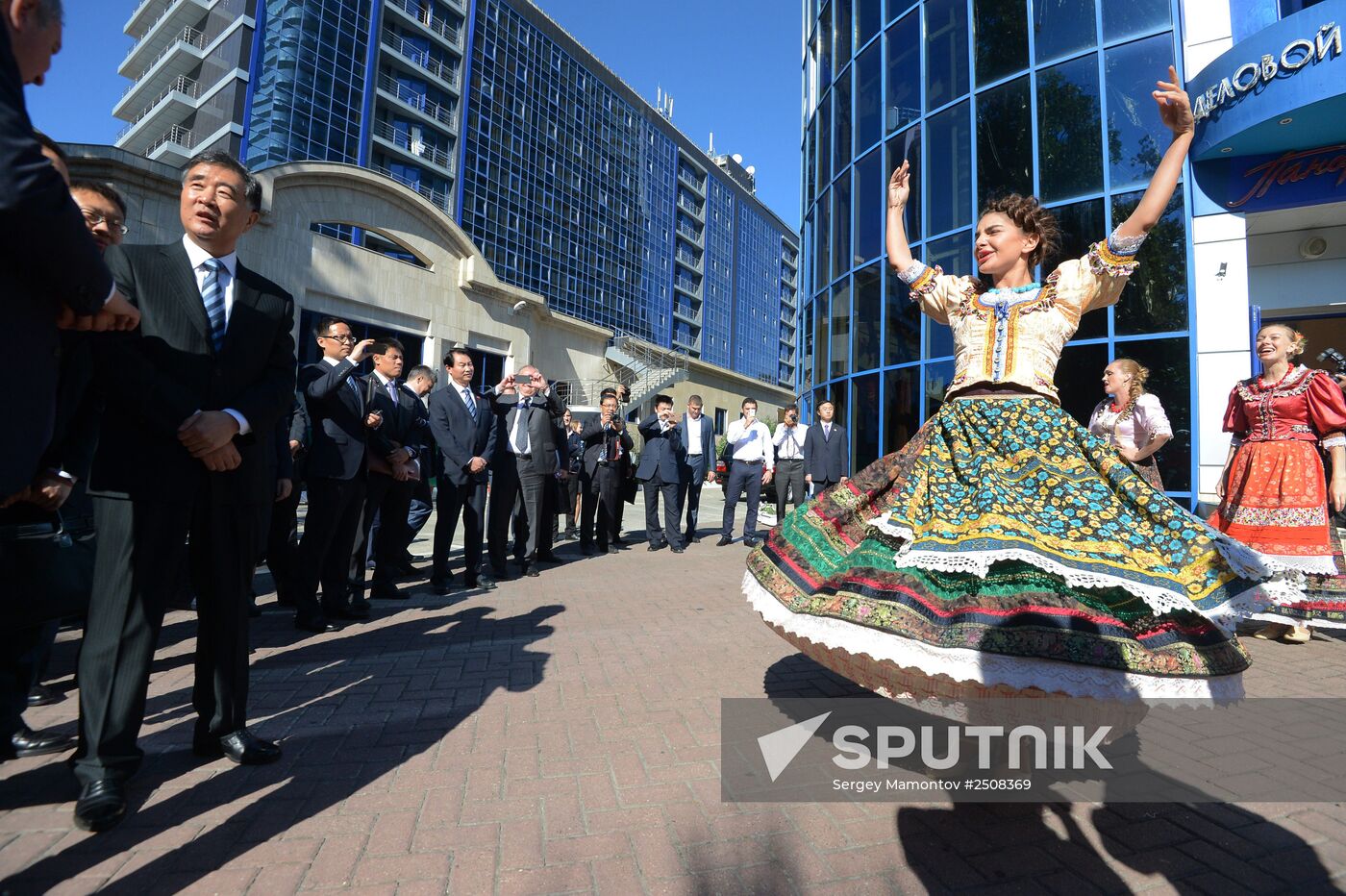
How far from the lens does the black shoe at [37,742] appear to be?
2496mm

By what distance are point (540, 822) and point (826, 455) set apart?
7.69 metres

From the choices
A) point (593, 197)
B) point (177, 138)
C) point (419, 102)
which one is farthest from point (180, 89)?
point (593, 197)

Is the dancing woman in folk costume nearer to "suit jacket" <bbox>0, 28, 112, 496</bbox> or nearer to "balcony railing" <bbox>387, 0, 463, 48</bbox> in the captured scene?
"suit jacket" <bbox>0, 28, 112, 496</bbox>

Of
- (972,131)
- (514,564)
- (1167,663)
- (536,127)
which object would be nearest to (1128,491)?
(1167,663)

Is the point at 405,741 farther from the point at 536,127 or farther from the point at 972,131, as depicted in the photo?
the point at 536,127

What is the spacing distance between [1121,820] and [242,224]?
381 cm

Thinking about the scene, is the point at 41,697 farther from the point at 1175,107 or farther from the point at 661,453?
the point at 661,453

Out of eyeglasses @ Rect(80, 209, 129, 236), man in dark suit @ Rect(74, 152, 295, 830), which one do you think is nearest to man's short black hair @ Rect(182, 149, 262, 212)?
man in dark suit @ Rect(74, 152, 295, 830)

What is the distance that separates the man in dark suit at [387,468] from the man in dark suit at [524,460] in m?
0.91

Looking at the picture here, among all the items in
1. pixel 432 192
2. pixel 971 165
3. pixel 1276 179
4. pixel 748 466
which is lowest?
pixel 748 466

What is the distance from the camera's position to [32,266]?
131 cm

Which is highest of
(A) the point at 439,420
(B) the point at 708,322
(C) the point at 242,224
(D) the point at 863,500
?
(B) the point at 708,322

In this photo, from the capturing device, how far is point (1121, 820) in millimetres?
2117

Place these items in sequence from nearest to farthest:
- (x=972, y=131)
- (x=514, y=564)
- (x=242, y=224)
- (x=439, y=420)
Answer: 1. (x=242, y=224)
2. (x=439, y=420)
3. (x=514, y=564)
4. (x=972, y=131)
